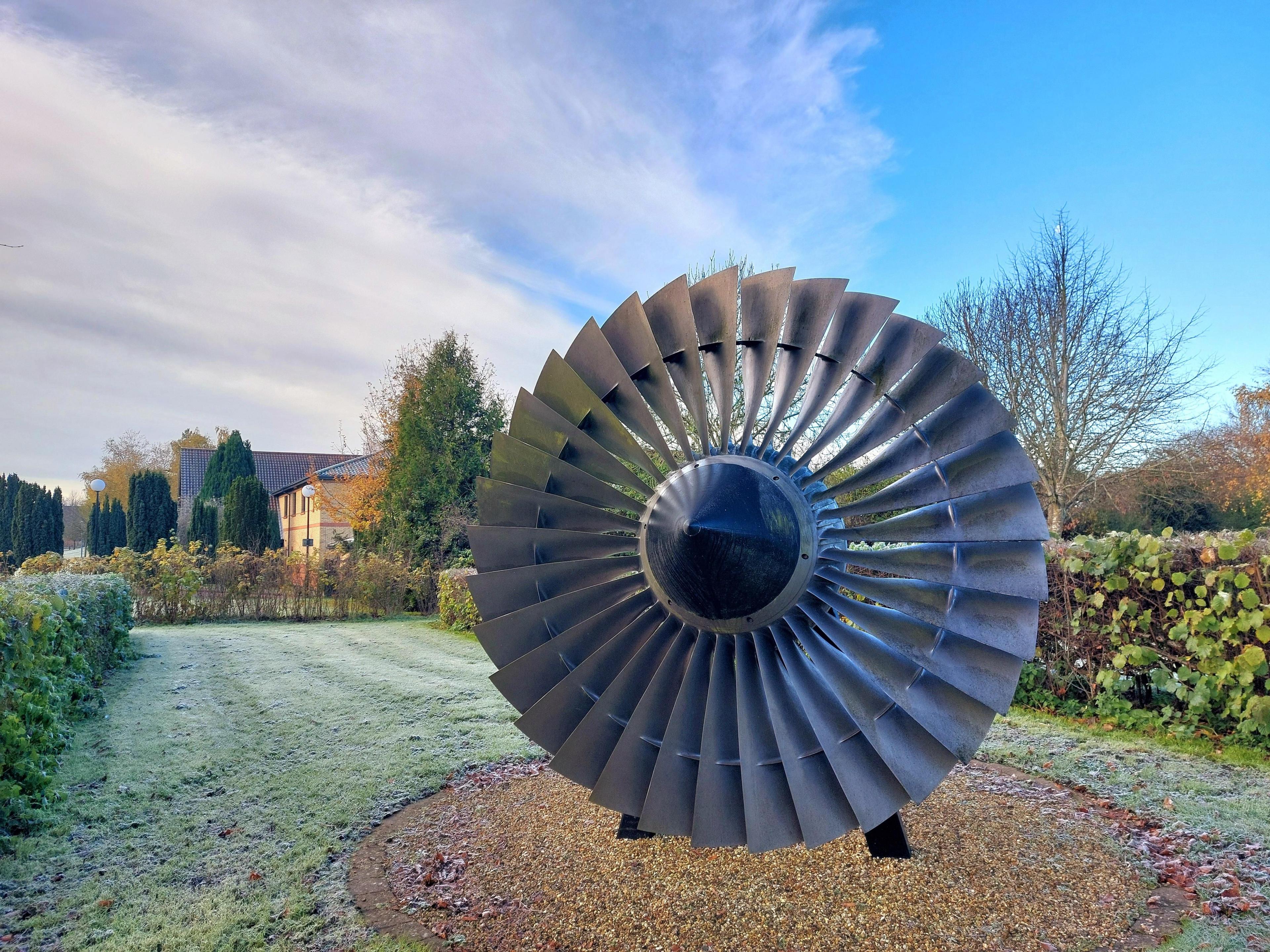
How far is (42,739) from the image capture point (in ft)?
19.8

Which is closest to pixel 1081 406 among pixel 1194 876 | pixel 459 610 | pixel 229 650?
pixel 459 610

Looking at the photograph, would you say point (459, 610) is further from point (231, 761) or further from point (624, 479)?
point (624, 479)

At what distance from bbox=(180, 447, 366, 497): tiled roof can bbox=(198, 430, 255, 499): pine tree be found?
5604mm

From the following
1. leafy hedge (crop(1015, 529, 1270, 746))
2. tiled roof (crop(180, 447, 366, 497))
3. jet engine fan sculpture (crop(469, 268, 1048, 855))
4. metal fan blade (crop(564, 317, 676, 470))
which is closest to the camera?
jet engine fan sculpture (crop(469, 268, 1048, 855))

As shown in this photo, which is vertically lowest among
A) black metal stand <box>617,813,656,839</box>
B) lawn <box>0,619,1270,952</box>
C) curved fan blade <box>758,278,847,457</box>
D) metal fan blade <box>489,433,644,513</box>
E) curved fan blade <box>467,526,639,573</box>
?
lawn <box>0,619,1270,952</box>

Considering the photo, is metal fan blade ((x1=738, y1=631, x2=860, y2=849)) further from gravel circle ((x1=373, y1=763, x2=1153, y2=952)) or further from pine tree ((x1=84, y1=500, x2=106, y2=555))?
pine tree ((x1=84, y1=500, x2=106, y2=555))

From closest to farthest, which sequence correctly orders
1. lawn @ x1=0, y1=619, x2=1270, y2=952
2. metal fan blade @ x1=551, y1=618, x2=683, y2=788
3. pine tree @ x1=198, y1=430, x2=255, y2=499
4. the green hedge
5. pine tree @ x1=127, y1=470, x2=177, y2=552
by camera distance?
metal fan blade @ x1=551, y1=618, x2=683, y2=788 → lawn @ x1=0, y1=619, x2=1270, y2=952 → the green hedge → pine tree @ x1=127, y1=470, x2=177, y2=552 → pine tree @ x1=198, y1=430, x2=255, y2=499

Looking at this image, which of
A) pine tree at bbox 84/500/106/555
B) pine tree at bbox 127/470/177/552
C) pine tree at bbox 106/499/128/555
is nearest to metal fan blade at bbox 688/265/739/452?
pine tree at bbox 127/470/177/552

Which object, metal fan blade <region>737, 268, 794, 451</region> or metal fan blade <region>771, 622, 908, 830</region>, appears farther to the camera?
metal fan blade <region>737, 268, 794, 451</region>

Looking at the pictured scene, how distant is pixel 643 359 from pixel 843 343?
99 cm

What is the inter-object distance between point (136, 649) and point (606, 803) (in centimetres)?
1311

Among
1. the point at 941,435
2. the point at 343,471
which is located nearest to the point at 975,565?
the point at 941,435

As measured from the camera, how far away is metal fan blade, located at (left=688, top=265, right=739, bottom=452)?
12.7 feet

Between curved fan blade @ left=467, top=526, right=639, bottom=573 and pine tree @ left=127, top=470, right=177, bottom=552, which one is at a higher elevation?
pine tree @ left=127, top=470, right=177, bottom=552
